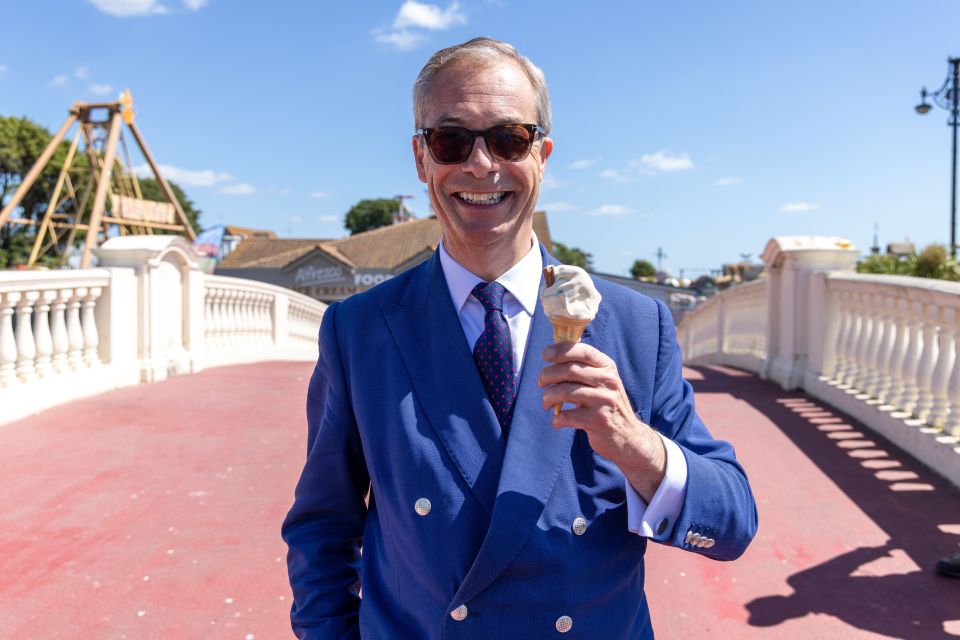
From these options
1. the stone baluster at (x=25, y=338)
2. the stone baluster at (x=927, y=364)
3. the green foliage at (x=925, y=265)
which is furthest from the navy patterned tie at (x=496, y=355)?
the green foliage at (x=925, y=265)

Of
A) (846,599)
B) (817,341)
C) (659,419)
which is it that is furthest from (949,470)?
(659,419)

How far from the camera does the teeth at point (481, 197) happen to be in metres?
1.67

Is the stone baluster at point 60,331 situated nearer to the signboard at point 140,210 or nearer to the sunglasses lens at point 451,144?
the sunglasses lens at point 451,144

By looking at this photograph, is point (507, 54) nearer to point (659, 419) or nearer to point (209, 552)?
point (659, 419)

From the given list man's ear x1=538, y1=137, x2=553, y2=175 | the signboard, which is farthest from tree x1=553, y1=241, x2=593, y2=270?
man's ear x1=538, y1=137, x2=553, y2=175

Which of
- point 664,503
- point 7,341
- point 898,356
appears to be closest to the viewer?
point 664,503

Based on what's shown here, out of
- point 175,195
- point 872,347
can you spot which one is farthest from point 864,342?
point 175,195

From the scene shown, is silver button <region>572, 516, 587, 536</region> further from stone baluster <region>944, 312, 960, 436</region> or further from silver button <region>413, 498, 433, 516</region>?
stone baluster <region>944, 312, 960, 436</region>

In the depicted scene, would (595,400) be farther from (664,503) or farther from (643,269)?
(643,269)

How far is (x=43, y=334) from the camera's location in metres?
6.68

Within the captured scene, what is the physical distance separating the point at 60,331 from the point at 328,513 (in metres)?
6.38

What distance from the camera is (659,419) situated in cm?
158

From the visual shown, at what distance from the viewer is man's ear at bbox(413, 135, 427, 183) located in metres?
1.77

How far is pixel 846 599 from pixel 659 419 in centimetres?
244
